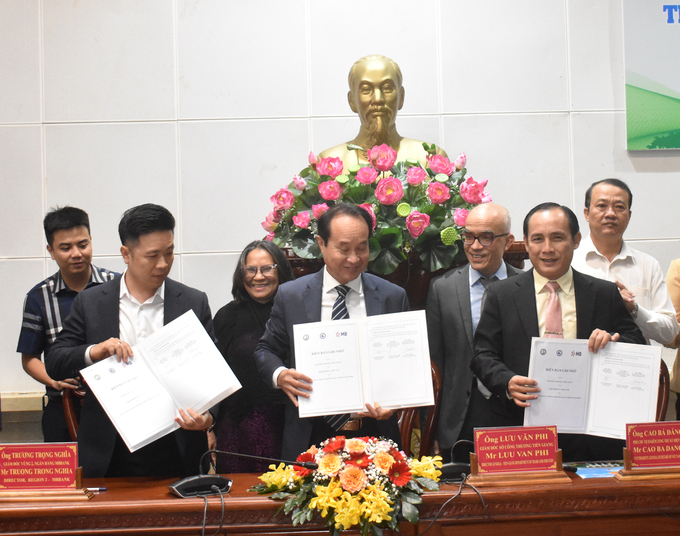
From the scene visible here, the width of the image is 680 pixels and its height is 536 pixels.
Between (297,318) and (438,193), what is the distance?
815mm

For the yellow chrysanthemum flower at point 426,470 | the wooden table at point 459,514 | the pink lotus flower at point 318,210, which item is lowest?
the wooden table at point 459,514

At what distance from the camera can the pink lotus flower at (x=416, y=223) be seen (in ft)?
7.79

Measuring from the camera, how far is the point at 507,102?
4.13m

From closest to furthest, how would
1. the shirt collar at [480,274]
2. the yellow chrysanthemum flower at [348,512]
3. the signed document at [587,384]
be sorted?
the yellow chrysanthemum flower at [348,512] < the signed document at [587,384] < the shirt collar at [480,274]

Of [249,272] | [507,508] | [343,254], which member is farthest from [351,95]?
[507,508]

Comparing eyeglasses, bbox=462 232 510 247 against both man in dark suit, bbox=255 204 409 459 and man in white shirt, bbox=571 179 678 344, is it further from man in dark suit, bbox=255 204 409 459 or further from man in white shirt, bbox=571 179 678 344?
man in white shirt, bbox=571 179 678 344

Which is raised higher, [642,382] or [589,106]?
[589,106]

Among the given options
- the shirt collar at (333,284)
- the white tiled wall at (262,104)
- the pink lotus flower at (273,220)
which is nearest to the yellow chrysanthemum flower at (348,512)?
the shirt collar at (333,284)

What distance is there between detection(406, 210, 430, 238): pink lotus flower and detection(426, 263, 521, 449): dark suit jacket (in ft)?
0.69

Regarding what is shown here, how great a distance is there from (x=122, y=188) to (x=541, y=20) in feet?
9.79

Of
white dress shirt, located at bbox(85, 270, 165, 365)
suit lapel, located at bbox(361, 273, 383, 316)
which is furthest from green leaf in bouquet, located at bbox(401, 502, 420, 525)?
white dress shirt, located at bbox(85, 270, 165, 365)

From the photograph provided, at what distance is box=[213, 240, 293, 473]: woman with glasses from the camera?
7.59 feet

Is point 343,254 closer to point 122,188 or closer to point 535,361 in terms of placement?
point 535,361

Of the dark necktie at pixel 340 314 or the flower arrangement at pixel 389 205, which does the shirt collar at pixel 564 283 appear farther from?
the dark necktie at pixel 340 314
